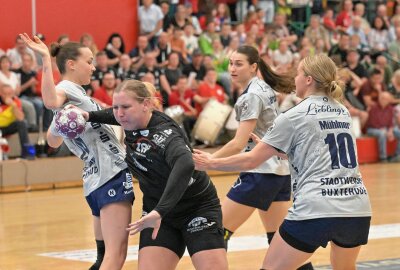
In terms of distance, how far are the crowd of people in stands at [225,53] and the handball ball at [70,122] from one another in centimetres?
897

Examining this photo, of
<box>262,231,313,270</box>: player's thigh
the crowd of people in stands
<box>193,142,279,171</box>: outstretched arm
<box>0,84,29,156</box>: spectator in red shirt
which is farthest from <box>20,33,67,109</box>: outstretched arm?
Result: <box>0,84,29,156</box>: spectator in red shirt

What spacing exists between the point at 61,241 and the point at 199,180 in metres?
5.09

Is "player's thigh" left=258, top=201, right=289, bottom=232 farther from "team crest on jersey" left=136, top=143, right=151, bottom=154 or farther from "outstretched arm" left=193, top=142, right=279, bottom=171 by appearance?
"team crest on jersey" left=136, top=143, right=151, bottom=154

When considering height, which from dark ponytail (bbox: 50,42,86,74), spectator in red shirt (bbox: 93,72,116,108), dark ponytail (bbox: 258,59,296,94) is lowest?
spectator in red shirt (bbox: 93,72,116,108)

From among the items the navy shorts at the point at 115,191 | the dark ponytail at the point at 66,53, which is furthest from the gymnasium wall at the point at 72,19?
the navy shorts at the point at 115,191

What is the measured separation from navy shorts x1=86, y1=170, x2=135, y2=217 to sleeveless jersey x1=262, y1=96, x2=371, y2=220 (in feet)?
4.06

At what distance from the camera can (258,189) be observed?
828 cm

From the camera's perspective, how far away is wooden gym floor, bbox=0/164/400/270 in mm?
9812

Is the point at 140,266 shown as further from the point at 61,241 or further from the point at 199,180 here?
the point at 61,241

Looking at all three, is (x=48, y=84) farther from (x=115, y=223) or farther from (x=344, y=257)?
(x=344, y=257)

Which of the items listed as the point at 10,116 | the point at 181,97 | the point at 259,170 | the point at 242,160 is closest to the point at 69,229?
the point at 259,170

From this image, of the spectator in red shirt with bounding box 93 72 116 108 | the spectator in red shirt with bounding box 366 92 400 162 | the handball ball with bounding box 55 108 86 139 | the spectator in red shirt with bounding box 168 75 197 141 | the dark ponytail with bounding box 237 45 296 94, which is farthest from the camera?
the spectator in red shirt with bounding box 366 92 400 162

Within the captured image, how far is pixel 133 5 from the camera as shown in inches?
803

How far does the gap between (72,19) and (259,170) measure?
11920 mm
